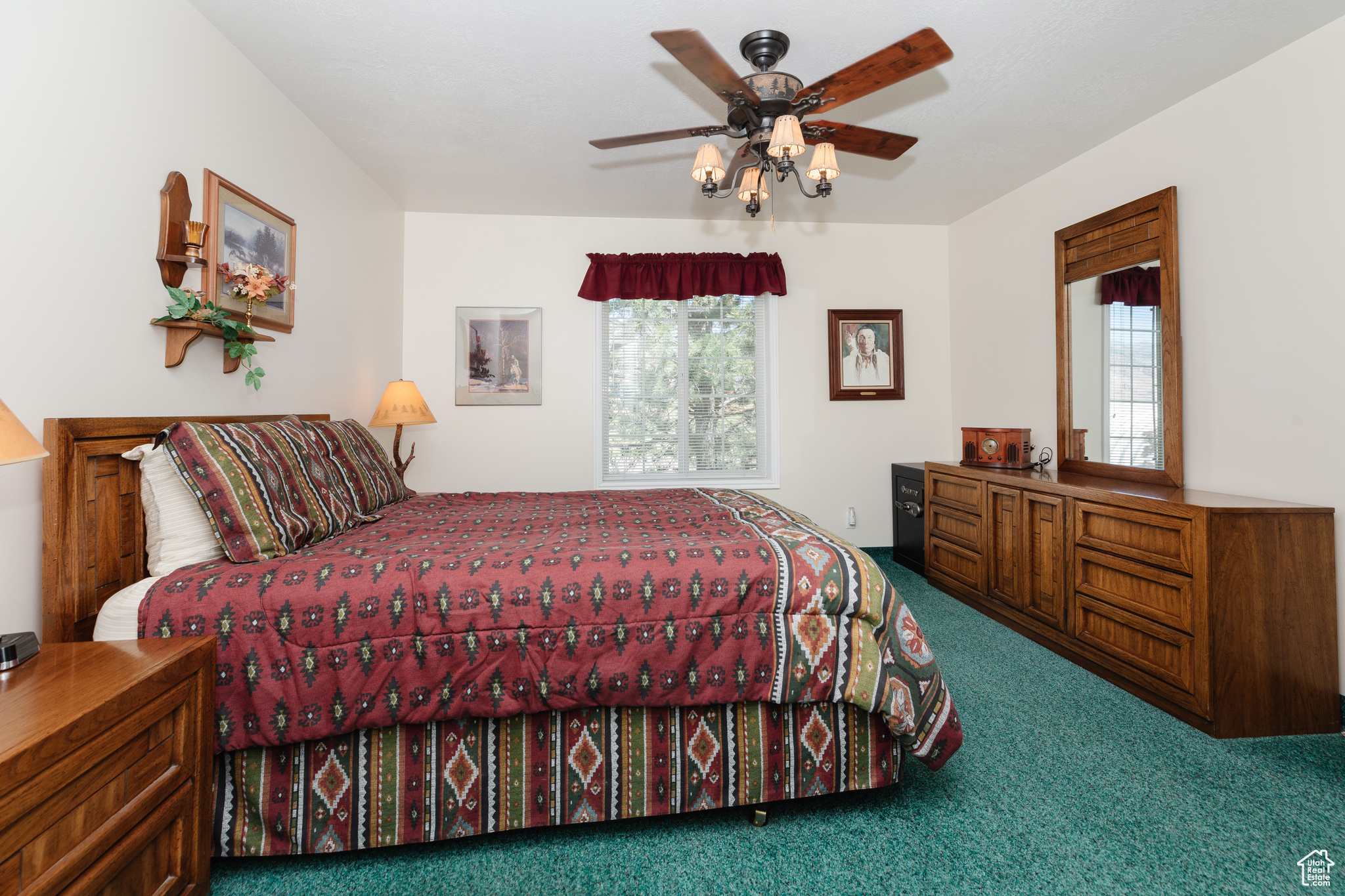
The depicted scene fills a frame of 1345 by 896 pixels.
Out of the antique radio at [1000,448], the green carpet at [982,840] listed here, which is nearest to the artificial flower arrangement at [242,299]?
the green carpet at [982,840]

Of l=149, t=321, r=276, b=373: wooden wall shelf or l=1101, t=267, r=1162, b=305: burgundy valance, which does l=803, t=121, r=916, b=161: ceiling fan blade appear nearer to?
l=1101, t=267, r=1162, b=305: burgundy valance

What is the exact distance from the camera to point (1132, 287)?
295 cm

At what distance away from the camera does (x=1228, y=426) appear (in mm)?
2543

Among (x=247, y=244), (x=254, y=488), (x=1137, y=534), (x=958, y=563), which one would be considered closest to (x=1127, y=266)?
(x=1137, y=534)

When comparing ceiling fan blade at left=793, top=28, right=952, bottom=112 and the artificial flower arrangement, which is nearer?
ceiling fan blade at left=793, top=28, right=952, bottom=112

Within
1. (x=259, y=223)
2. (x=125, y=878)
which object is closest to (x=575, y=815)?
(x=125, y=878)

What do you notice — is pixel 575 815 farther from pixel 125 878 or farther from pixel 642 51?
pixel 642 51

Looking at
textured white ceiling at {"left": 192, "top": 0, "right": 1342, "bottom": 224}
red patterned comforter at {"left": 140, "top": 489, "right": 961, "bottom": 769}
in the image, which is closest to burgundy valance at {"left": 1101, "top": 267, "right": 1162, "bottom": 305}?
textured white ceiling at {"left": 192, "top": 0, "right": 1342, "bottom": 224}

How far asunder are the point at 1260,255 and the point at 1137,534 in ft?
4.01

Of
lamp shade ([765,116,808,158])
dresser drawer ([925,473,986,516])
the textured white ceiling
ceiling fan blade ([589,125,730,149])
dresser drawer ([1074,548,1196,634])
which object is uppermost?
the textured white ceiling

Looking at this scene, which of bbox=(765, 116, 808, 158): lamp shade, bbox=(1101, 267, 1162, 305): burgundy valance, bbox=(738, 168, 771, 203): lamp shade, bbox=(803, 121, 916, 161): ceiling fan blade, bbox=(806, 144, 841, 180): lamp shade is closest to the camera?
bbox=(765, 116, 808, 158): lamp shade

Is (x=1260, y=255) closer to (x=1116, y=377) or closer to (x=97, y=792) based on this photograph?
(x=1116, y=377)

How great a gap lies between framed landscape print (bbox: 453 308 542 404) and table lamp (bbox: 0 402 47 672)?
10.2ft

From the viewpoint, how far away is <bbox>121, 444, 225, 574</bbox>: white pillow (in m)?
1.66
